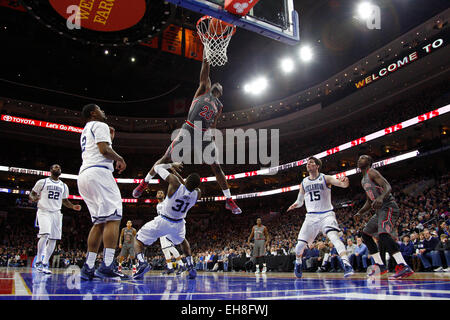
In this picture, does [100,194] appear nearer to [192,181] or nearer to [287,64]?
[192,181]

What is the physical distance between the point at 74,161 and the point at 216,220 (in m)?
15.3

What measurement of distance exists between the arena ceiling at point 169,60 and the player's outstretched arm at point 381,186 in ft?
44.4

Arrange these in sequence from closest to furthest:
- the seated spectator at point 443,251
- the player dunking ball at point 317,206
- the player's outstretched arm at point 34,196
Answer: the player dunking ball at point 317,206
the player's outstretched arm at point 34,196
the seated spectator at point 443,251

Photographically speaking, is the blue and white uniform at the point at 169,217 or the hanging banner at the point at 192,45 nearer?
the blue and white uniform at the point at 169,217

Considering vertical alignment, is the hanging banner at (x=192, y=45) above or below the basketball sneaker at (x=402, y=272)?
above

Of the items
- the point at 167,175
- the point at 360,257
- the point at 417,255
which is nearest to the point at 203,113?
the point at 167,175

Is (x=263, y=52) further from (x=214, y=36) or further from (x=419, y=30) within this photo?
(x=214, y=36)

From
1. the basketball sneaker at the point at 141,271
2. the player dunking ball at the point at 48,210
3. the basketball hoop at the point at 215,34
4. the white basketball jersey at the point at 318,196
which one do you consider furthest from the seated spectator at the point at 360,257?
the player dunking ball at the point at 48,210

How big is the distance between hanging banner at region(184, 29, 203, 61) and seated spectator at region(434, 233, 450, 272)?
13644mm

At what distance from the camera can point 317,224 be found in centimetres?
621

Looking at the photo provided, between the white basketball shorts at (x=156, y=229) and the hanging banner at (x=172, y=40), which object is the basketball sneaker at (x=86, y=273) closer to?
the white basketball shorts at (x=156, y=229)

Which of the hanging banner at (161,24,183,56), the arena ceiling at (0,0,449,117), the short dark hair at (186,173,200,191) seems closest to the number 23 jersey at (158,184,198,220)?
the short dark hair at (186,173,200,191)

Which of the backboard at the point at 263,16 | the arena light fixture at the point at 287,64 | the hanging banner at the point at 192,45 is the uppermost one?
the arena light fixture at the point at 287,64

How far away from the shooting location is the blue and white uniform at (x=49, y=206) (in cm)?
712
